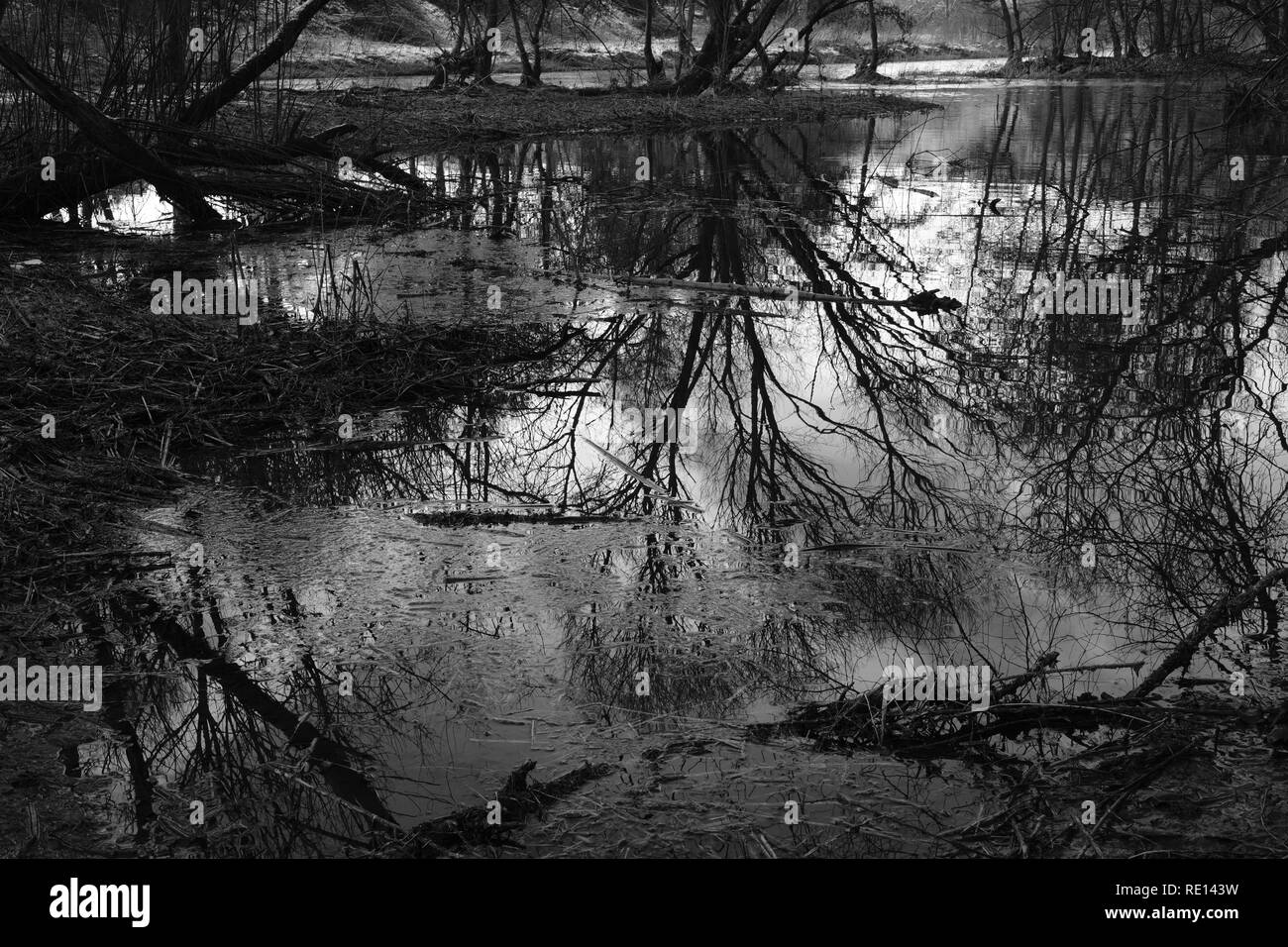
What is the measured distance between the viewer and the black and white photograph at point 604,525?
302 cm

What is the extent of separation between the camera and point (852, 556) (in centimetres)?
454

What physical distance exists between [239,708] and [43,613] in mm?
980

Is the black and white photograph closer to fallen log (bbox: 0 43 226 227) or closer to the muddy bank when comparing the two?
fallen log (bbox: 0 43 226 227)

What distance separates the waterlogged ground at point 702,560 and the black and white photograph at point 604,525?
21mm

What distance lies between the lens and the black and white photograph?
3023mm

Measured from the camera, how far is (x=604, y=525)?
4812mm

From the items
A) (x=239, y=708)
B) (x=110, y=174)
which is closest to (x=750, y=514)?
(x=239, y=708)

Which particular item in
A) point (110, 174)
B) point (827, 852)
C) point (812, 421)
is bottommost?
point (827, 852)

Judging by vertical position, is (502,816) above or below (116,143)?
below

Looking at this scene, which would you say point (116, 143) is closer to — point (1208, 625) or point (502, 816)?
point (502, 816)

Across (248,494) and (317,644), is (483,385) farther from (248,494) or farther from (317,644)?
(317,644)

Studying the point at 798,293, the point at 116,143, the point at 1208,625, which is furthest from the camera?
the point at 116,143

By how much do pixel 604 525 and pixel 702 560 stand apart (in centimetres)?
51

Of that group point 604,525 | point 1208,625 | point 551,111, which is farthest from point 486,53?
point 1208,625
